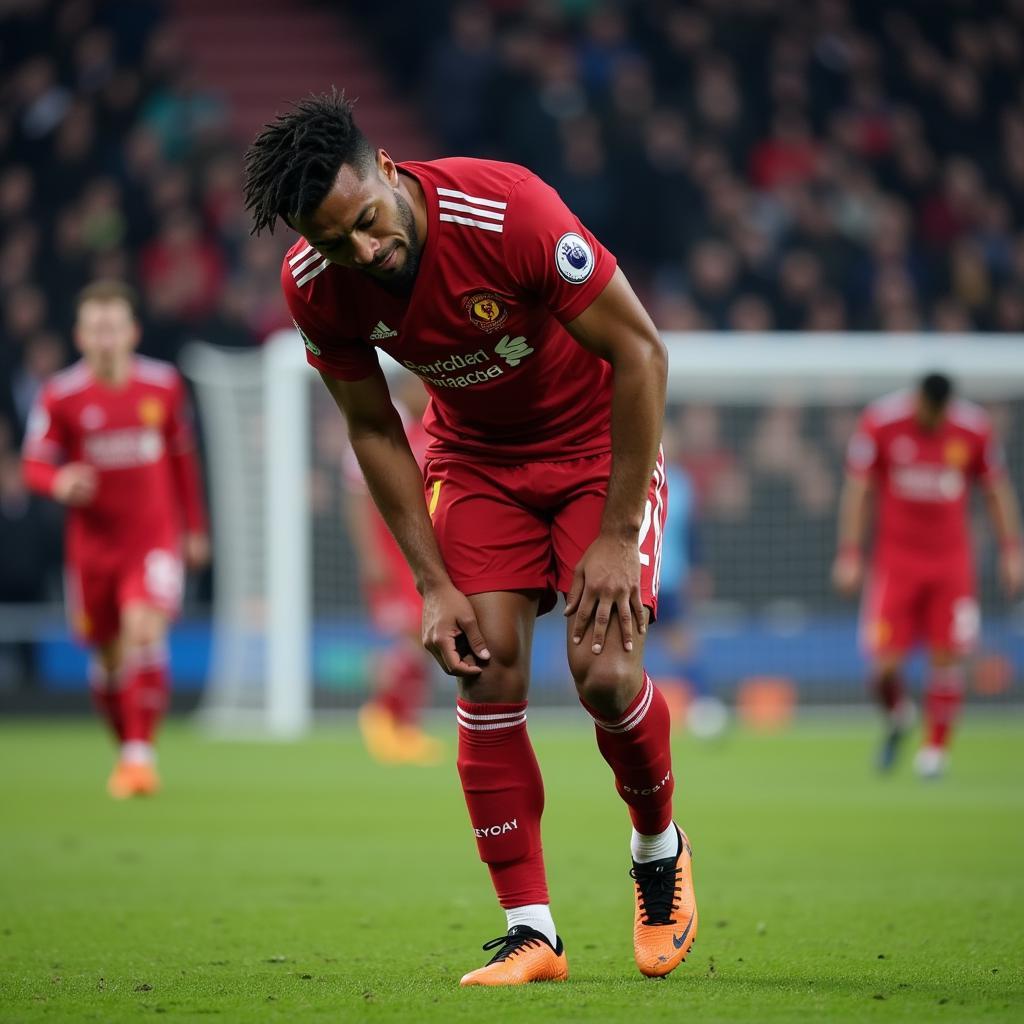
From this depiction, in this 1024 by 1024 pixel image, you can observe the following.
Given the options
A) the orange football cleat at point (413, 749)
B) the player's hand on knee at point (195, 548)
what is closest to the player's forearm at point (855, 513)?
the orange football cleat at point (413, 749)

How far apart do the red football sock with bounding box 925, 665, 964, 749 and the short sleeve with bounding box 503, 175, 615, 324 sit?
22.4 ft

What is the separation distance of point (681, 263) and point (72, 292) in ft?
17.8

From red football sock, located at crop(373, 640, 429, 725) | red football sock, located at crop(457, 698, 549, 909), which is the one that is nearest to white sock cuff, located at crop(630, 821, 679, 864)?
red football sock, located at crop(457, 698, 549, 909)

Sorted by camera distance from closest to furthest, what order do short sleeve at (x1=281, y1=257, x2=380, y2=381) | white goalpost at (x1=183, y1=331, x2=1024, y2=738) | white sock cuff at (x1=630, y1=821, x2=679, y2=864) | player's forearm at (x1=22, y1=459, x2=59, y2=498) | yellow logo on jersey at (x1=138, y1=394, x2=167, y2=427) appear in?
1. short sleeve at (x1=281, y1=257, x2=380, y2=381)
2. white sock cuff at (x1=630, y1=821, x2=679, y2=864)
3. player's forearm at (x1=22, y1=459, x2=59, y2=498)
4. yellow logo on jersey at (x1=138, y1=394, x2=167, y2=427)
5. white goalpost at (x1=183, y1=331, x2=1024, y2=738)

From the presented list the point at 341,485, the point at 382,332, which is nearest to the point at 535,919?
the point at 382,332

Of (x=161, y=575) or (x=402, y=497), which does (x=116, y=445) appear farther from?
(x=402, y=497)

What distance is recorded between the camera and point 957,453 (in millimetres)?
10562

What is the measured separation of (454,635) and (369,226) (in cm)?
97

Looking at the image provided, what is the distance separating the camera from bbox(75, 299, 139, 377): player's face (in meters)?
9.12

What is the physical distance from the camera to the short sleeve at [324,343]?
416cm

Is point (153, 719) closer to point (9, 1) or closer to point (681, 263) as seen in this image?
point (681, 263)

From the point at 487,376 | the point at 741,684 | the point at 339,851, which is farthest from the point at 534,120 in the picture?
the point at 487,376

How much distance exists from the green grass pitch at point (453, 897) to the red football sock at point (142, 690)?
1.24 ft

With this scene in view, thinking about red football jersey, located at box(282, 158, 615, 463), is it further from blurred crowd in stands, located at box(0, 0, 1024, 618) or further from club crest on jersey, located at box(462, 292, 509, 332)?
blurred crowd in stands, located at box(0, 0, 1024, 618)
